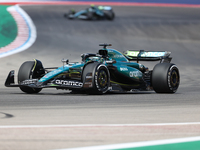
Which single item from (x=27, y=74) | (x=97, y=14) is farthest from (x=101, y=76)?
(x=97, y=14)

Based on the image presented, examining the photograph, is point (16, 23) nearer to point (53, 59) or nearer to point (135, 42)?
point (135, 42)

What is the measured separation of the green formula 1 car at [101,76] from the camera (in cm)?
1016

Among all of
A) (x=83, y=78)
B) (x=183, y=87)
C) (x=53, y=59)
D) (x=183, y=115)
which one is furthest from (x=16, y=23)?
(x=183, y=115)

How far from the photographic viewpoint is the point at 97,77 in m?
10.1

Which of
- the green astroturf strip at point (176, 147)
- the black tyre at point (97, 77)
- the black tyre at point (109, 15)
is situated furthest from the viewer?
the black tyre at point (109, 15)

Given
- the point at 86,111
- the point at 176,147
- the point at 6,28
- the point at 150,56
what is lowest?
the point at 176,147

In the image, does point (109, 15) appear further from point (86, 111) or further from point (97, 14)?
point (86, 111)

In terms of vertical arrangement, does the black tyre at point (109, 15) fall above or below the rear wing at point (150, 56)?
above

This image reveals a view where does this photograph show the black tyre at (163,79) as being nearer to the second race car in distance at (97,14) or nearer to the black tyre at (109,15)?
the second race car in distance at (97,14)

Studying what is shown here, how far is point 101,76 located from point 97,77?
28cm

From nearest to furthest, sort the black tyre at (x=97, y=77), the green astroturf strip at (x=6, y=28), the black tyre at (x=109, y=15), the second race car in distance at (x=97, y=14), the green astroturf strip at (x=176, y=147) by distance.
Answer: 1. the green astroturf strip at (x=176, y=147)
2. the black tyre at (x=97, y=77)
3. the green astroturf strip at (x=6, y=28)
4. the second race car in distance at (x=97, y=14)
5. the black tyre at (x=109, y=15)

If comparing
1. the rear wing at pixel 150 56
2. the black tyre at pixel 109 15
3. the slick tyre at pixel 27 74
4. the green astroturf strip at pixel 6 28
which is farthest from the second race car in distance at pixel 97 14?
the slick tyre at pixel 27 74

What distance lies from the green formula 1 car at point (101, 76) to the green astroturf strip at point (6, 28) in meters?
11.4

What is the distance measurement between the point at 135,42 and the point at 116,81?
48.8 feet
